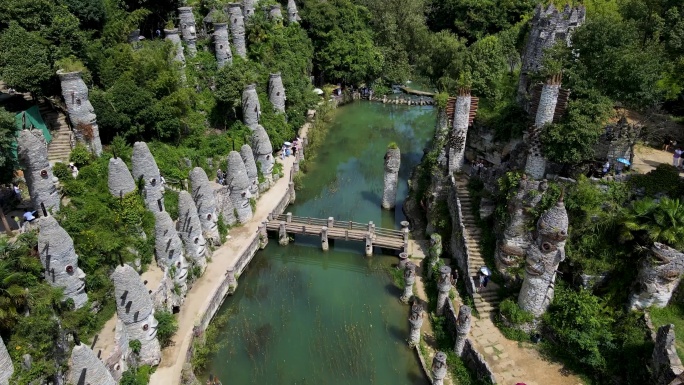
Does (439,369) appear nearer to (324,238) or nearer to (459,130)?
(324,238)

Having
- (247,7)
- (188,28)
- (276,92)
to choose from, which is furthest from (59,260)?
(247,7)

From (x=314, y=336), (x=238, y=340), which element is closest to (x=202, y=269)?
(x=238, y=340)

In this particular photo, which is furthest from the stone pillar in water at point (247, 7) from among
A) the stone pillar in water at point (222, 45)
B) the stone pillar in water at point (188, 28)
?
the stone pillar in water at point (188, 28)

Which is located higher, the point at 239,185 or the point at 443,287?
the point at 239,185

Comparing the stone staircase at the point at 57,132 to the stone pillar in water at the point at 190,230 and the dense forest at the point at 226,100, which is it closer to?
the dense forest at the point at 226,100

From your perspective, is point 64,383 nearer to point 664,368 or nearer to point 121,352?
point 121,352
